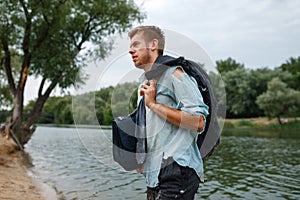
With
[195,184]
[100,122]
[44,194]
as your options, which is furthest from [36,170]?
[195,184]

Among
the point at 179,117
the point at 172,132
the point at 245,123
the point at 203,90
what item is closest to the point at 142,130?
the point at 172,132

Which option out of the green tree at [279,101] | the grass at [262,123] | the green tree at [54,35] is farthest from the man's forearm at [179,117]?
the green tree at [279,101]

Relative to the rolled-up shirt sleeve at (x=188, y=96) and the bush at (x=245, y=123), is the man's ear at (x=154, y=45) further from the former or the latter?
the bush at (x=245, y=123)

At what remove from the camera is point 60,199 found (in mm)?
8945

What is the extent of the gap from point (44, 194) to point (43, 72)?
11.8 metres

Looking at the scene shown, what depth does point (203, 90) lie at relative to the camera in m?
2.27

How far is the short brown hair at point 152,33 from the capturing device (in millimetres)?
2363

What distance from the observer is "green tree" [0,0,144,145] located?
58.1 ft

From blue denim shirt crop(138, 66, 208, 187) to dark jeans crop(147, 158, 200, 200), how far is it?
4cm

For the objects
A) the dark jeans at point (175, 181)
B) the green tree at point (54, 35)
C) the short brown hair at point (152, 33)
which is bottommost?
the dark jeans at point (175, 181)

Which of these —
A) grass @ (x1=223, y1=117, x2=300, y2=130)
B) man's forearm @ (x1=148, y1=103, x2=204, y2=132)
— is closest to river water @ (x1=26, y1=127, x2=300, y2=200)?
man's forearm @ (x1=148, y1=103, x2=204, y2=132)

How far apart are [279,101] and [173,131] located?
5629cm

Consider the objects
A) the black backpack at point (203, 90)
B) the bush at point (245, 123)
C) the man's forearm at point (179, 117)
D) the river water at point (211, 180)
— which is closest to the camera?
the man's forearm at point (179, 117)

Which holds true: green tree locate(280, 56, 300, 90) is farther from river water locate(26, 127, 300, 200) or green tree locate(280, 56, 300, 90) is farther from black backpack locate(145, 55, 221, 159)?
black backpack locate(145, 55, 221, 159)
